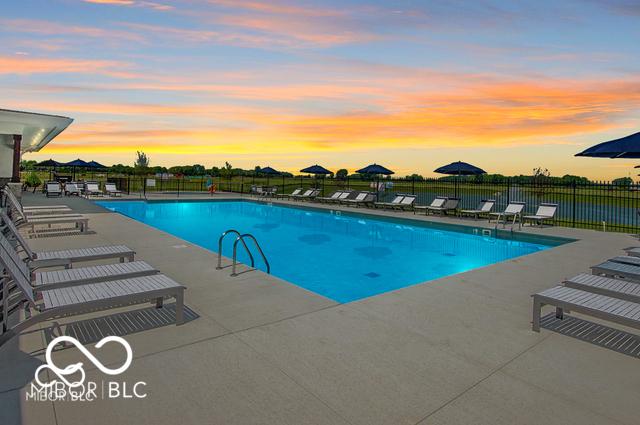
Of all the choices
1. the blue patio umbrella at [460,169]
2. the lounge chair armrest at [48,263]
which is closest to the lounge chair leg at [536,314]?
the lounge chair armrest at [48,263]

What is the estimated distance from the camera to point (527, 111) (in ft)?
56.0

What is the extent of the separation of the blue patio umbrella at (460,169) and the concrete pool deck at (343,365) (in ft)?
41.3

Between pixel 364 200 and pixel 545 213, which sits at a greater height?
pixel 364 200

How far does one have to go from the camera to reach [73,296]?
362 cm

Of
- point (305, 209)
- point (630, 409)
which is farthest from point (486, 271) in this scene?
point (305, 209)

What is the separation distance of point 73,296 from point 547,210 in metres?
14.1

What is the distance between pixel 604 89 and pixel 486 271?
1287cm

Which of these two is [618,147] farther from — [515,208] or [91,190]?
[91,190]

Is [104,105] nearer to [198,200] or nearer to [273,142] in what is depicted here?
[198,200]

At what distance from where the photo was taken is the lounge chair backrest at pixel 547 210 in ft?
42.2

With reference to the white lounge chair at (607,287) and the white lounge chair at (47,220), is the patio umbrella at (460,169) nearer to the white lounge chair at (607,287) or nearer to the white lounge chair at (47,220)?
the white lounge chair at (607,287)

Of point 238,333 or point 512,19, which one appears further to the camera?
point 512,19

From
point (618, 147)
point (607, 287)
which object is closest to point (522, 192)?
point (618, 147)

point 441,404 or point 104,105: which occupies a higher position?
point 104,105
